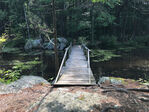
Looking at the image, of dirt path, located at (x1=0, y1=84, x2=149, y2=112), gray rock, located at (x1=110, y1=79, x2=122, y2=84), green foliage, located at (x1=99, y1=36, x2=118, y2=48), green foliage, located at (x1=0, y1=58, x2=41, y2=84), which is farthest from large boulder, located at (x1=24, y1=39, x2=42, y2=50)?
dirt path, located at (x1=0, y1=84, x2=149, y2=112)

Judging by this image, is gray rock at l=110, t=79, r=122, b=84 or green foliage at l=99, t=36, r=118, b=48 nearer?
gray rock at l=110, t=79, r=122, b=84

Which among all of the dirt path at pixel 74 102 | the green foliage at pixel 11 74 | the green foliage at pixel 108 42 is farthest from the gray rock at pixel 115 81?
the green foliage at pixel 108 42

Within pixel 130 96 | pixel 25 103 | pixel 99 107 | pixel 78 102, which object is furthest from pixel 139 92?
pixel 25 103

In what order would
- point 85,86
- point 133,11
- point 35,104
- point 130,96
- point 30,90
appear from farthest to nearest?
1. point 133,11
2. point 85,86
3. point 30,90
4. point 130,96
5. point 35,104

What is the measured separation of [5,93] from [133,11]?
28.9 metres

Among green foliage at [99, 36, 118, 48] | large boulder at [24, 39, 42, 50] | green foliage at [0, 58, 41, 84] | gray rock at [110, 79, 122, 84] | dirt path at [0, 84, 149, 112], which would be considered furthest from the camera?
green foliage at [99, 36, 118, 48]

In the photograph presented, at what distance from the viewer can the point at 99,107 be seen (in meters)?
3.67

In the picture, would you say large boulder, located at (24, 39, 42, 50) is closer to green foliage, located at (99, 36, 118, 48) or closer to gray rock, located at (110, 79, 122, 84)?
green foliage, located at (99, 36, 118, 48)

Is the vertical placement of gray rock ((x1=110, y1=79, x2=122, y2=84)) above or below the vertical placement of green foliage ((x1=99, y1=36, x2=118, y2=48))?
below

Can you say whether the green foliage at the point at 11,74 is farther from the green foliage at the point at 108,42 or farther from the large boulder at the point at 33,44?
the green foliage at the point at 108,42

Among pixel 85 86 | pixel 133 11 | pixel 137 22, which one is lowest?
pixel 85 86

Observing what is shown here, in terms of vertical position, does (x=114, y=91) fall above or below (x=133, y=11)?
below

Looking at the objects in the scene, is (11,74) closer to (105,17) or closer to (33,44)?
(33,44)

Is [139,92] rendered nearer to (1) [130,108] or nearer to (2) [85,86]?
(1) [130,108]
